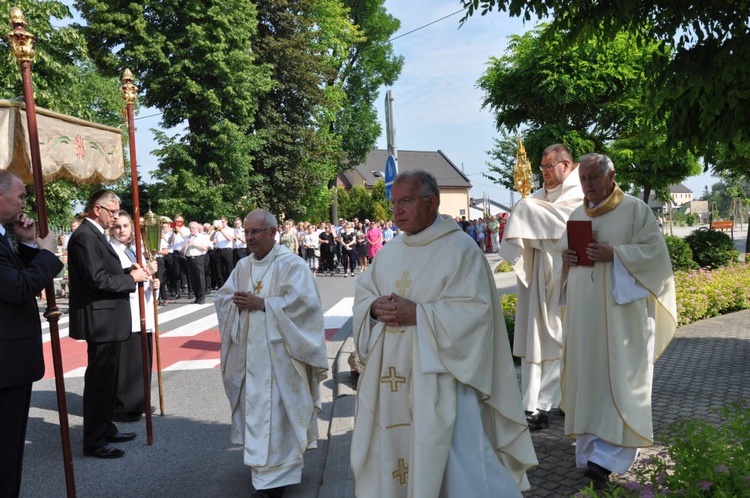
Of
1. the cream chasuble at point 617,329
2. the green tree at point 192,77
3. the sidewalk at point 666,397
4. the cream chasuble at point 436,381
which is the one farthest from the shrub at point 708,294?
the green tree at point 192,77

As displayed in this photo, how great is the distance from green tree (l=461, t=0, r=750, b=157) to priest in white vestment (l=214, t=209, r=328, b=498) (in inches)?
83.2

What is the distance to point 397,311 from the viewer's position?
3.38m

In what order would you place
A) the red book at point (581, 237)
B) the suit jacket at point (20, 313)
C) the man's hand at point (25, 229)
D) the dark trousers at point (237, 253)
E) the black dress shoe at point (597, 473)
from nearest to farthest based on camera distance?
the suit jacket at point (20, 313)
the man's hand at point (25, 229)
the black dress shoe at point (597, 473)
the red book at point (581, 237)
the dark trousers at point (237, 253)

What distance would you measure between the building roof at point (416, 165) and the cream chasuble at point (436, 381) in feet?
232

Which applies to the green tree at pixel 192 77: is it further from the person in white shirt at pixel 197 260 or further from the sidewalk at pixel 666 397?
the sidewalk at pixel 666 397

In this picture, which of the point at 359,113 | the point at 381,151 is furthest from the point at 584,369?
the point at 381,151

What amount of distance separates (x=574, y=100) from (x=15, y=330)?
2247 cm

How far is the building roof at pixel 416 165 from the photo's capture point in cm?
7594

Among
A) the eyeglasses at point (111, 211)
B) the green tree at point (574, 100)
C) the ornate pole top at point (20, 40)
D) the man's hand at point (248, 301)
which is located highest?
the green tree at point (574, 100)

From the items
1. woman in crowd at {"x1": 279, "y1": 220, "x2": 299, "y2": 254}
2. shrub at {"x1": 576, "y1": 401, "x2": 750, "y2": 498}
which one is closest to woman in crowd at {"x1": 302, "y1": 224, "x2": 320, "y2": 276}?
woman in crowd at {"x1": 279, "y1": 220, "x2": 299, "y2": 254}

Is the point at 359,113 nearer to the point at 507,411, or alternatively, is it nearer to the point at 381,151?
the point at 507,411

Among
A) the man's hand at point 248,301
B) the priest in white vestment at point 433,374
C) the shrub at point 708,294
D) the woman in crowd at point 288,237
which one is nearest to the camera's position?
the priest in white vestment at point 433,374

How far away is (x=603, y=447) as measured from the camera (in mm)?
4246

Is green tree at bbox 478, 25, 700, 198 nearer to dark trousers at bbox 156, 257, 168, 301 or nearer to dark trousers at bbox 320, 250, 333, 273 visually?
dark trousers at bbox 320, 250, 333, 273
